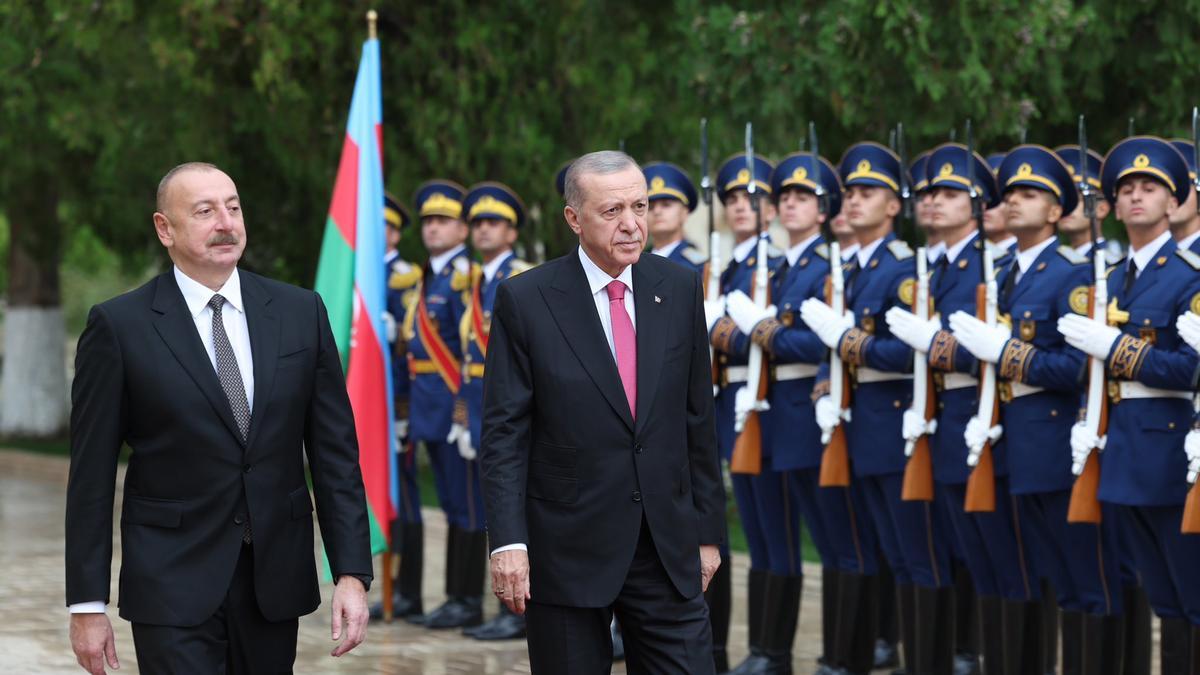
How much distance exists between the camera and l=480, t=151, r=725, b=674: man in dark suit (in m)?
4.88

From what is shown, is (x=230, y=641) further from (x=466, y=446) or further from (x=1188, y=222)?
(x=466, y=446)

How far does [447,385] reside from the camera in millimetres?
10055

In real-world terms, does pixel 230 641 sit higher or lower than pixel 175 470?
lower

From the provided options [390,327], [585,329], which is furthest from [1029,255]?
[390,327]

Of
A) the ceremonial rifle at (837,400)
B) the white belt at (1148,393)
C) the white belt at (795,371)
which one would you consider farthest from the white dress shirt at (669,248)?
the white belt at (1148,393)

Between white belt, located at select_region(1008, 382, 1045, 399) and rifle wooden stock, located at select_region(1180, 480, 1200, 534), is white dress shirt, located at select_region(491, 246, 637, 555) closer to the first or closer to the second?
rifle wooden stock, located at select_region(1180, 480, 1200, 534)

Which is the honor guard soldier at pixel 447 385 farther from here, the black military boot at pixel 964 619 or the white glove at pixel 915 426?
the white glove at pixel 915 426

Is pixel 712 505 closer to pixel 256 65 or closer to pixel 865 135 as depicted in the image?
pixel 865 135

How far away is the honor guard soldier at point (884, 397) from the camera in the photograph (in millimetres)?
7562

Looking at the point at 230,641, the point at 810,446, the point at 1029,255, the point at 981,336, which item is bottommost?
the point at 230,641

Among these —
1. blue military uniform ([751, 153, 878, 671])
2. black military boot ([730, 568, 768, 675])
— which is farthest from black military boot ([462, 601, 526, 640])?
Answer: blue military uniform ([751, 153, 878, 671])

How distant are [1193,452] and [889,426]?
1.67 metres

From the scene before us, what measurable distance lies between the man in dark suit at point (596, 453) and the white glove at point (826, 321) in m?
2.78

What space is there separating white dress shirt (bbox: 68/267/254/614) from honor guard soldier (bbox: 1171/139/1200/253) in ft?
11.4
